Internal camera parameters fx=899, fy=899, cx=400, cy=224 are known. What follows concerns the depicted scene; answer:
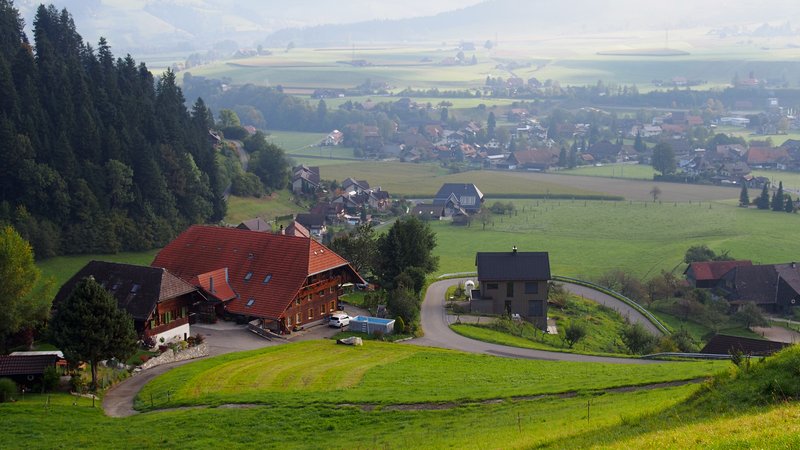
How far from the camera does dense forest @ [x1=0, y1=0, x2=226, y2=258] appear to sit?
52.8 metres

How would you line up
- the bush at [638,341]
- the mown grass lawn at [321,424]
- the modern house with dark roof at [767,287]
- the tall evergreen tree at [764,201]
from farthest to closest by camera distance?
the tall evergreen tree at [764,201] → the modern house with dark roof at [767,287] → the bush at [638,341] → the mown grass lawn at [321,424]

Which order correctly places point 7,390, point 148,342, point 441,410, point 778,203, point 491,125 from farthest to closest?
point 491,125 → point 778,203 → point 148,342 → point 7,390 → point 441,410

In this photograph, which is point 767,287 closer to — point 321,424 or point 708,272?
point 708,272

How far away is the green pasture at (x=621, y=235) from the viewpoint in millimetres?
63281

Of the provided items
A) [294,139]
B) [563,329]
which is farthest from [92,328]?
[294,139]

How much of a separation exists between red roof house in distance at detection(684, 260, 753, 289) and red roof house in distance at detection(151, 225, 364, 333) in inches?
907

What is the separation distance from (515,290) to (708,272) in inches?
642

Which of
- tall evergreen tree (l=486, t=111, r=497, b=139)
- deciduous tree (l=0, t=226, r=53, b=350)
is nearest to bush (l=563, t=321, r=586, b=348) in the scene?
deciduous tree (l=0, t=226, r=53, b=350)

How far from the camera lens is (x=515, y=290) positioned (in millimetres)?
45906

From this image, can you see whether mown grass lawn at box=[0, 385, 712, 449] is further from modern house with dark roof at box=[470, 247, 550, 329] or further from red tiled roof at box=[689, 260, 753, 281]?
red tiled roof at box=[689, 260, 753, 281]

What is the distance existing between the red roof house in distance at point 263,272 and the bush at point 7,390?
41.0ft

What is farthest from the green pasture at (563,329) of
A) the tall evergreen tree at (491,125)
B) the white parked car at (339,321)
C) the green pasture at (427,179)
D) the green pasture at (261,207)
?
the tall evergreen tree at (491,125)

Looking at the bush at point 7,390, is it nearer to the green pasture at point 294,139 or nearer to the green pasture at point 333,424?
the green pasture at point 333,424

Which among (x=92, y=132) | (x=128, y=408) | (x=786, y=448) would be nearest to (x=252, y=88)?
(x=92, y=132)
